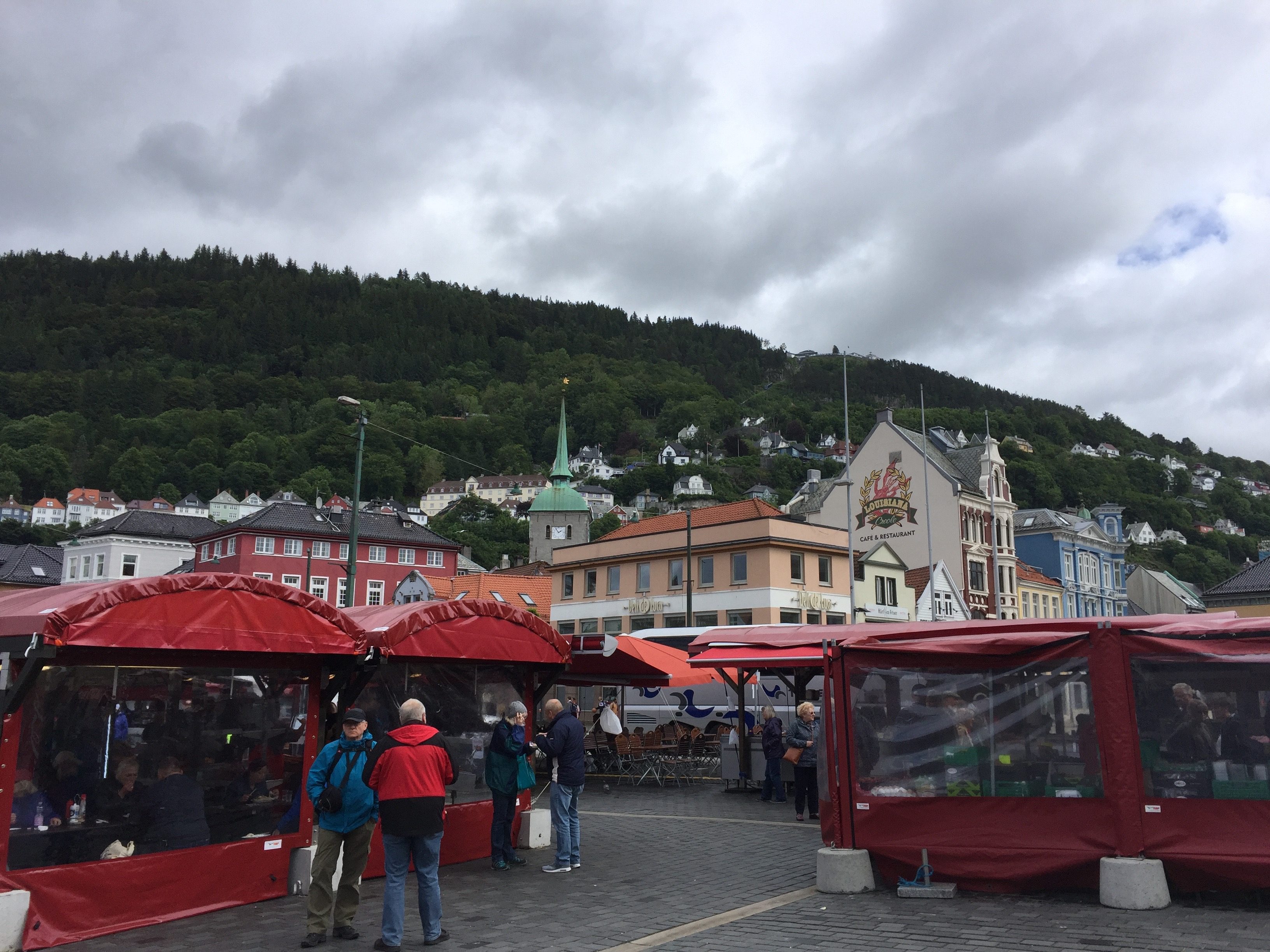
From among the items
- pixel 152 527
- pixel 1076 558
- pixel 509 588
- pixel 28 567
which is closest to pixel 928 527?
pixel 509 588

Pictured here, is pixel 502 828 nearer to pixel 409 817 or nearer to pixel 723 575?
pixel 409 817

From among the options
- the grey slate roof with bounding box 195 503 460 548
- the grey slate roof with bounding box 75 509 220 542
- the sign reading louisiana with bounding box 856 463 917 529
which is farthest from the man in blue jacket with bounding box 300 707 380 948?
the grey slate roof with bounding box 75 509 220 542

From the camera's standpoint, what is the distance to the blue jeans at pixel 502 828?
1177 centimetres

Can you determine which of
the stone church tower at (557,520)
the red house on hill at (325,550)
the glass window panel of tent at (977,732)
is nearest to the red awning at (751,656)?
the glass window panel of tent at (977,732)

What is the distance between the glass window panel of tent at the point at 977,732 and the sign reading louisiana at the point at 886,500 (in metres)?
54.1

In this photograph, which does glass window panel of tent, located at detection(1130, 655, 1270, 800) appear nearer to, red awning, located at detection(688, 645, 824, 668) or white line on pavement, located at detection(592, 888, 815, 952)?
white line on pavement, located at detection(592, 888, 815, 952)

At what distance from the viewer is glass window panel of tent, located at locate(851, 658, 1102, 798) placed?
31.9 feet

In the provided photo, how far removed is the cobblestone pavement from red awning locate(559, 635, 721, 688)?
5.35 m

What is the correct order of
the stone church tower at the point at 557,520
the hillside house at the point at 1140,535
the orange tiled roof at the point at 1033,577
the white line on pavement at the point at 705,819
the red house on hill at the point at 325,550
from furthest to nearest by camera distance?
the hillside house at the point at 1140,535 → the stone church tower at the point at 557,520 → the red house on hill at the point at 325,550 → the orange tiled roof at the point at 1033,577 → the white line on pavement at the point at 705,819

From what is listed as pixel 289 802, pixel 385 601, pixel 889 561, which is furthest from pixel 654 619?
pixel 289 802

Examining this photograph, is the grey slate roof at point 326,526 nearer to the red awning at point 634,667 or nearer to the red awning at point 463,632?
the red awning at point 634,667

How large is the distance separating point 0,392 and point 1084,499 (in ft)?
517

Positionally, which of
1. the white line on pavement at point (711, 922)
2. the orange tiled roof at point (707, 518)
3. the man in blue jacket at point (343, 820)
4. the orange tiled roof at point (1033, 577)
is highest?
the orange tiled roof at point (707, 518)

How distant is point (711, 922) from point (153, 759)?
5.06 m
